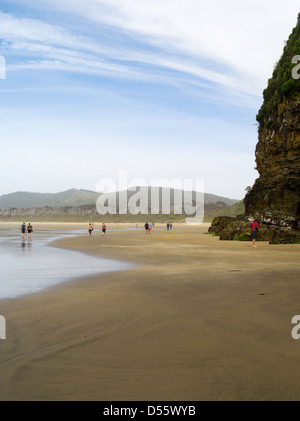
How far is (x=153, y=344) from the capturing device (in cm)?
461

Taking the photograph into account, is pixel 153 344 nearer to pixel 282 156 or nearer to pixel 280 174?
pixel 280 174

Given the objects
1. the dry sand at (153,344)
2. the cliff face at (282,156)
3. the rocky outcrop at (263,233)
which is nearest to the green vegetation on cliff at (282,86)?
the cliff face at (282,156)

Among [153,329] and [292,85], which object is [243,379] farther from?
[292,85]

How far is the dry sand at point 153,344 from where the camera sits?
3.38 metres

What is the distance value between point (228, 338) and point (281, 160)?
86.2 ft

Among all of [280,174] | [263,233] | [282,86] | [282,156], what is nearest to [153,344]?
[263,233]

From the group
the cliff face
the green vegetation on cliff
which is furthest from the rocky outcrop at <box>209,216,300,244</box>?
the green vegetation on cliff

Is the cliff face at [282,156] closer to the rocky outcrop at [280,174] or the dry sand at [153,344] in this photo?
the rocky outcrop at [280,174]

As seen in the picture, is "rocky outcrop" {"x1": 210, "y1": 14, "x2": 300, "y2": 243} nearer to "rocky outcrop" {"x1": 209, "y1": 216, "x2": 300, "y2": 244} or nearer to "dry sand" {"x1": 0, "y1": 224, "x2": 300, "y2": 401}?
"rocky outcrop" {"x1": 209, "y1": 216, "x2": 300, "y2": 244}

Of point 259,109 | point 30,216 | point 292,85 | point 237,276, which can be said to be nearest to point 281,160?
point 292,85

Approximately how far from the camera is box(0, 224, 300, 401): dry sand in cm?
338

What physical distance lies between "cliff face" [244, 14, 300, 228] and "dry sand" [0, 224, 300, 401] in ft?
60.5

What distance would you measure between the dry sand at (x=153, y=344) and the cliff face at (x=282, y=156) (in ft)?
60.5

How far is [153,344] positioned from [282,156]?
27355mm
